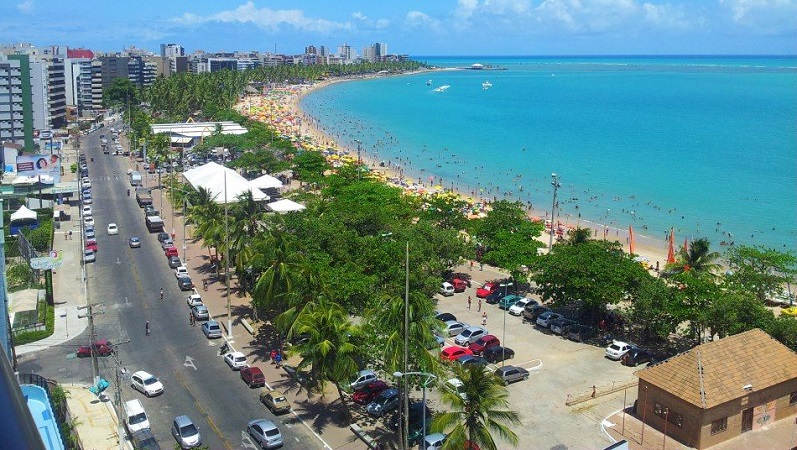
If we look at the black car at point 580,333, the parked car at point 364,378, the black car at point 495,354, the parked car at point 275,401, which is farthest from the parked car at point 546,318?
the parked car at point 275,401

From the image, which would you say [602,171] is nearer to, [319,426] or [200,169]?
[200,169]

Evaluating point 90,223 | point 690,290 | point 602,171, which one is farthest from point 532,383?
point 602,171

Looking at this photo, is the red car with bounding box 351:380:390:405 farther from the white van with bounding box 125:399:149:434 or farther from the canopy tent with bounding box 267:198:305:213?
the canopy tent with bounding box 267:198:305:213

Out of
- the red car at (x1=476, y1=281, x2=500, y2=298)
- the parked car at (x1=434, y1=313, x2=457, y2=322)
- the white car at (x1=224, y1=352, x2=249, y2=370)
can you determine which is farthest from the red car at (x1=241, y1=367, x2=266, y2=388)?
the red car at (x1=476, y1=281, x2=500, y2=298)

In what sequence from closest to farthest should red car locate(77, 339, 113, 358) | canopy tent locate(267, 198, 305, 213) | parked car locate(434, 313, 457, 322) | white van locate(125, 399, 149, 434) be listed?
white van locate(125, 399, 149, 434)
red car locate(77, 339, 113, 358)
parked car locate(434, 313, 457, 322)
canopy tent locate(267, 198, 305, 213)

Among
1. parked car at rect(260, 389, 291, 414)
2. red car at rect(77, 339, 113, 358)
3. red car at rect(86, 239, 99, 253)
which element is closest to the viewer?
parked car at rect(260, 389, 291, 414)

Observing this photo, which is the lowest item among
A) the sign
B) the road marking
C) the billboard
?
the road marking
